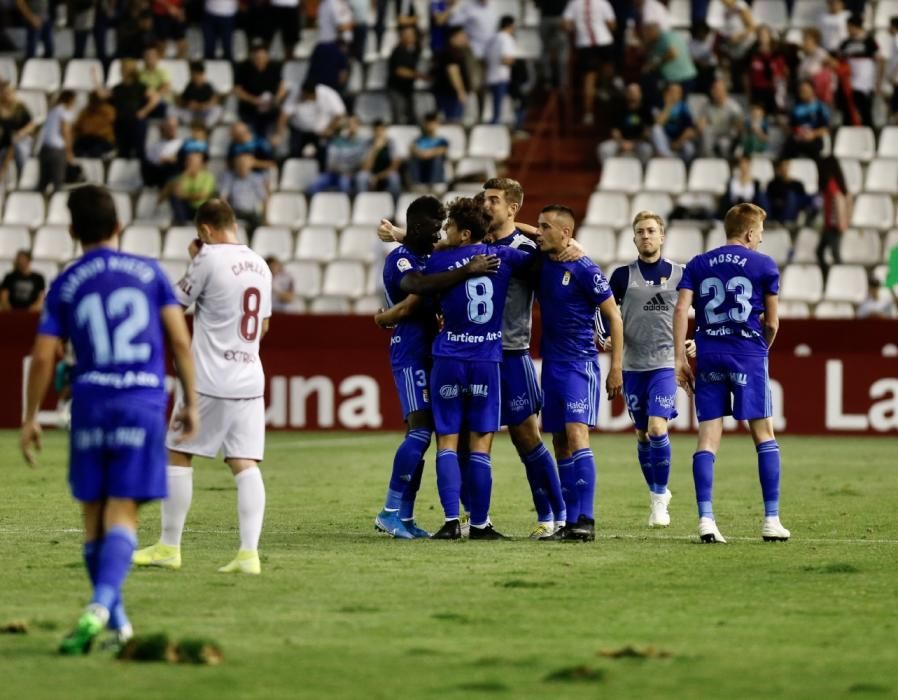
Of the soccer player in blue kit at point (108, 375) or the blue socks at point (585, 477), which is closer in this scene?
the soccer player in blue kit at point (108, 375)

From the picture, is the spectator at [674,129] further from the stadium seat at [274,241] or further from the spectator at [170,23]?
the spectator at [170,23]

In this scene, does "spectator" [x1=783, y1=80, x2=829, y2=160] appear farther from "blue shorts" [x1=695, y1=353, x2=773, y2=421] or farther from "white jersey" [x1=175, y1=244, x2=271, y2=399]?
"white jersey" [x1=175, y1=244, x2=271, y2=399]

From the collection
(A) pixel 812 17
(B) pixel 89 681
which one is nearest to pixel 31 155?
(A) pixel 812 17

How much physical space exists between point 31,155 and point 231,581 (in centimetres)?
2188

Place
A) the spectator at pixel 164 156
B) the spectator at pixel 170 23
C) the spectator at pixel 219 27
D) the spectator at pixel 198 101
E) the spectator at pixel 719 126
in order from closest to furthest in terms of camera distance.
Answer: the spectator at pixel 719 126 < the spectator at pixel 164 156 < the spectator at pixel 198 101 < the spectator at pixel 219 27 < the spectator at pixel 170 23

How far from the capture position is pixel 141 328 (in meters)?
7.85

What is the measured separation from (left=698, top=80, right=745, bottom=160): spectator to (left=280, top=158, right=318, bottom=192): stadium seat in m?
6.03

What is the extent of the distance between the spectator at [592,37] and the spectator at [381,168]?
3.34 meters

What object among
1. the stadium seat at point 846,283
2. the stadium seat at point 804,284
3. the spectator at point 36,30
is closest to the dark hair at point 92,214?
the stadium seat at point 804,284

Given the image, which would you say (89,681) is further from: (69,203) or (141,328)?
(69,203)

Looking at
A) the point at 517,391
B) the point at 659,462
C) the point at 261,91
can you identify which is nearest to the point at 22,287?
the point at 261,91

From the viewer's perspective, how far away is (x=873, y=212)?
2716 centimetres

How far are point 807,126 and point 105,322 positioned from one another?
69.0 ft

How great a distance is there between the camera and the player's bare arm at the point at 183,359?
7973mm
